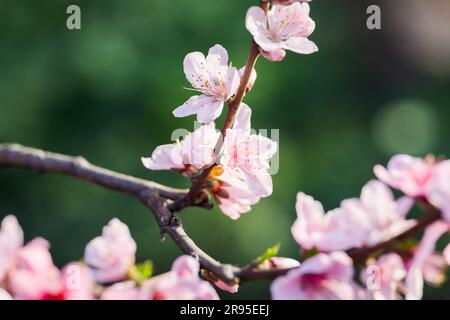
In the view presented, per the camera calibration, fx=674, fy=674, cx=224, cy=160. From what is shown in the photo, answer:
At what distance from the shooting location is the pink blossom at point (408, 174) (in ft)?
1.55

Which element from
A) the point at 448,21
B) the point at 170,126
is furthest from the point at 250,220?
the point at 448,21

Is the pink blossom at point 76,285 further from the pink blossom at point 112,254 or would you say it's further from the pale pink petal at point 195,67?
the pale pink petal at point 195,67

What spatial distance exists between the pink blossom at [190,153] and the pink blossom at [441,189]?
0.16 m

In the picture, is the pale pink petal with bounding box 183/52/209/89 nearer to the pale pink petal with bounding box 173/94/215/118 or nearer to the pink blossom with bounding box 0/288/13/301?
the pale pink petal with bounding box 173/94/215/118

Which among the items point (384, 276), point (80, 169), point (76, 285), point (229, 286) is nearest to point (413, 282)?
point (384, 276)

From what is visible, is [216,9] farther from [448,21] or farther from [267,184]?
[267,184]

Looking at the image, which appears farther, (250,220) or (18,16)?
(18,16)

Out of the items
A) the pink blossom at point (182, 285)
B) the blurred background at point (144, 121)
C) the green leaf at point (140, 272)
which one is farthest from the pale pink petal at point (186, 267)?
the blurred background at point (144, 121)

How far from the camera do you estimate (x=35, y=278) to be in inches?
18.2

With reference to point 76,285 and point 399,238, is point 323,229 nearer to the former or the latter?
point 399,238

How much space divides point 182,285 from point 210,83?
0.19 metres

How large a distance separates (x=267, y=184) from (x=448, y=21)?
9.21 ft

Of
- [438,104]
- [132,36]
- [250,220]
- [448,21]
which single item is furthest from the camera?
[448,21]

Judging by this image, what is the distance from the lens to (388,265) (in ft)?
1.49
